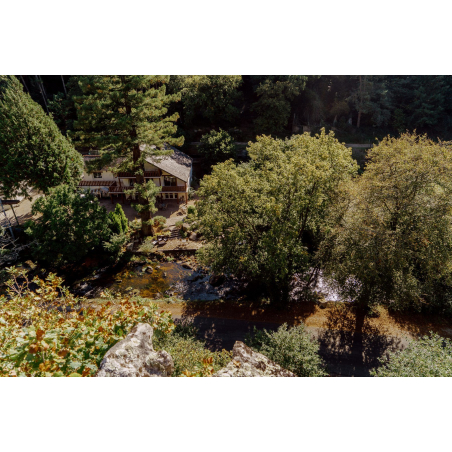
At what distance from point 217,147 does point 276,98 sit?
11.0 meters

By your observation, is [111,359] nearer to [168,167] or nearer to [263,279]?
[263,279]

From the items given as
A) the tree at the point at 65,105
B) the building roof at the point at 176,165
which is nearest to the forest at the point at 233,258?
the building roof at the point at 176,165

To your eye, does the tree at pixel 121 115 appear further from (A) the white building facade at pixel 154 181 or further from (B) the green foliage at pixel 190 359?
(B) the green foliage at pixel 190 359

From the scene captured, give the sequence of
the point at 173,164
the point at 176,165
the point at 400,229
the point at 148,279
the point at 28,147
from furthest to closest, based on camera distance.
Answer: the point at 176,165 → the point at 173,164 → the point at 28,147 → the point at 148,279 → the point at 400,229

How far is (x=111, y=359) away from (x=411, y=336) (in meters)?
16.1

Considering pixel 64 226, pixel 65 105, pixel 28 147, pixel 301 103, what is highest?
pixel 301 103

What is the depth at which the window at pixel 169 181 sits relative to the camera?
30.1m

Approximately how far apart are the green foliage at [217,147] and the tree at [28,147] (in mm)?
15263

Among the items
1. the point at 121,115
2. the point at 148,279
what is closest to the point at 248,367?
the point at 148,279

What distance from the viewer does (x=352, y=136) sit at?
41.2 meters

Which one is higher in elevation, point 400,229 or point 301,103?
point 301,103

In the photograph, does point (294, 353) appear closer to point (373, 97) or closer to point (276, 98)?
point (276, 98)

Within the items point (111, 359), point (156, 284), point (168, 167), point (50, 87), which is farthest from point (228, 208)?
point (50, 87)

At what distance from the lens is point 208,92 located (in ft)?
119
